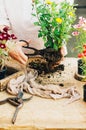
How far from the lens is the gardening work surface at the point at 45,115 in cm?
173

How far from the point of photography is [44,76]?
2320 millimetres

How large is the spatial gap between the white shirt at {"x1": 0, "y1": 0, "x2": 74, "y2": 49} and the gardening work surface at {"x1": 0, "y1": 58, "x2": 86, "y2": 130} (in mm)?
933

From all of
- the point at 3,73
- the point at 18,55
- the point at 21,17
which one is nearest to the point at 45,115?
the point at 3,73

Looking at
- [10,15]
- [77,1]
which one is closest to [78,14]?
[77,1]

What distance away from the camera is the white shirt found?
288cm

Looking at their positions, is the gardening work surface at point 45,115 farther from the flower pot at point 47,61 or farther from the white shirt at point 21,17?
the white shirt at point 21,17

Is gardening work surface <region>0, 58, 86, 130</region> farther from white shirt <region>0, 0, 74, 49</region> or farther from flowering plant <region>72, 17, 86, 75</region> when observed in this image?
white shirt <region>0, 0, 74, 49</region>

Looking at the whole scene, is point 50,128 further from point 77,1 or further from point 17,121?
point 77,1

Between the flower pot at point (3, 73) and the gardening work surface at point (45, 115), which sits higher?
the flower pot at point (3, 73)

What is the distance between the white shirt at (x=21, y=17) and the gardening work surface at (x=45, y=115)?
933 millimetres

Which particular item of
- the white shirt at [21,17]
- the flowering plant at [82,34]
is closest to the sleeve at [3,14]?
the white shirt at [21,17]

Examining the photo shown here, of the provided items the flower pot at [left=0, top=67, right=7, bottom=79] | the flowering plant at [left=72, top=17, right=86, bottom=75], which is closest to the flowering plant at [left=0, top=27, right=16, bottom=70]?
the flower pot at [left=0, top=67, right=7, bottom=79]

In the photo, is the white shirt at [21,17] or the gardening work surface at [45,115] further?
the white shirt at [21,17]

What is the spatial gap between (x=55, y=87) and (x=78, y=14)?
8.30 feet
